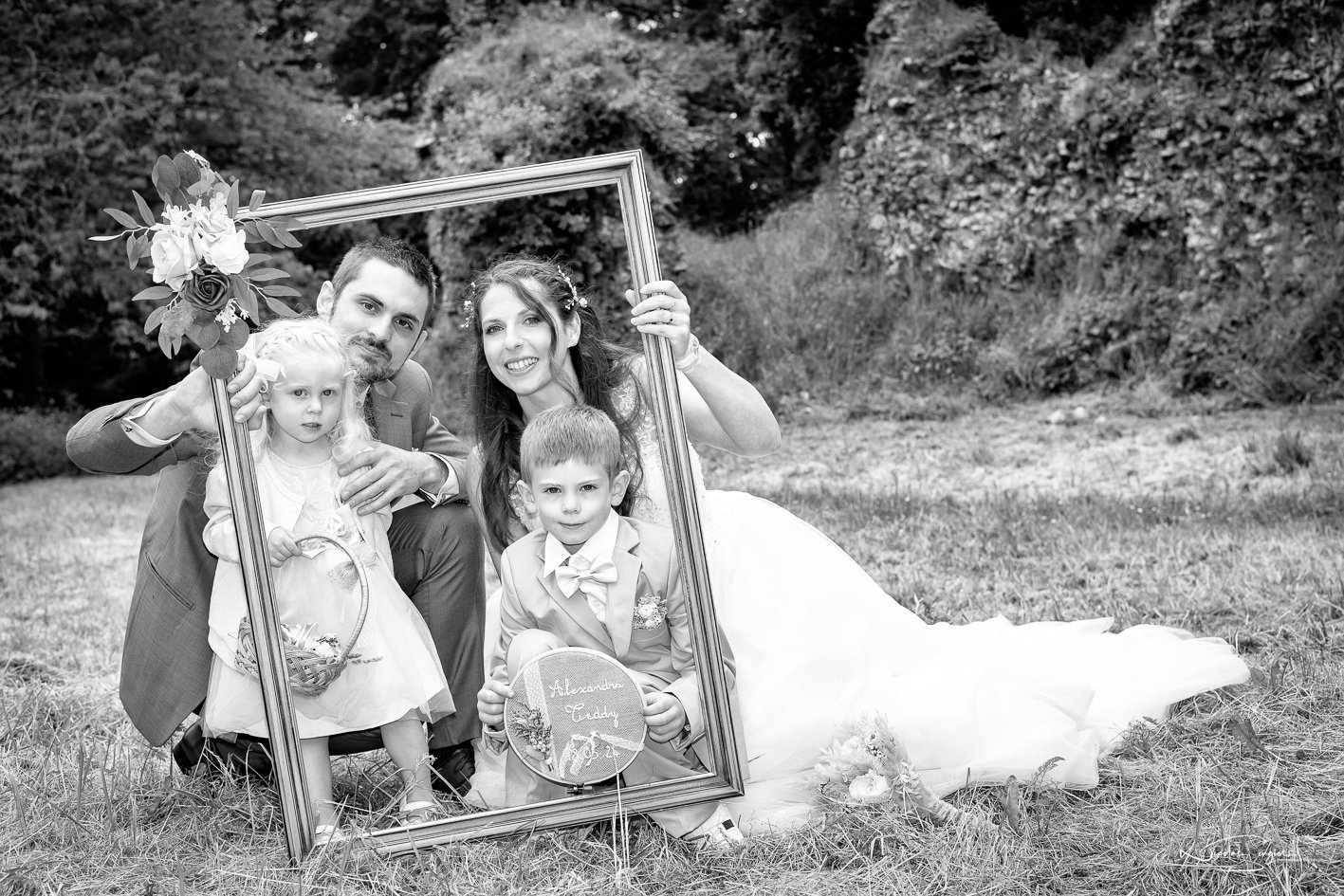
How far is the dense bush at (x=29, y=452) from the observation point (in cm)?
1462

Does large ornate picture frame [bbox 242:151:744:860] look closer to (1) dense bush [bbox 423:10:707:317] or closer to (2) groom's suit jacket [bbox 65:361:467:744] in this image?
(2) groom's suit jacket [bbox 65:361:467:744]

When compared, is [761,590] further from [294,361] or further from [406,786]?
[294,361]

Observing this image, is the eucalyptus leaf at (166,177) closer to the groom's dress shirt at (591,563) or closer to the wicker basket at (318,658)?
the wicker basket at (318,658)

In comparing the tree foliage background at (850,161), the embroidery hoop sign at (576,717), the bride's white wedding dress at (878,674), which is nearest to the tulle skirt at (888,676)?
the bride's white wedding dress at (878,674)

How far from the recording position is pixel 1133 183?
11.6 metres

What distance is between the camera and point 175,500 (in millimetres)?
3123

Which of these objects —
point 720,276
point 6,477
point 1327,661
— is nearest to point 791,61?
point 720,276

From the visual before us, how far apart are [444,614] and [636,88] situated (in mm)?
9522

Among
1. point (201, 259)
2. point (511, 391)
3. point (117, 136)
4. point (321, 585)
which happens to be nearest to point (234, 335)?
point (201, 259)

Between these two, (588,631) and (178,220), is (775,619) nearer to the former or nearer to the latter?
(588,631)

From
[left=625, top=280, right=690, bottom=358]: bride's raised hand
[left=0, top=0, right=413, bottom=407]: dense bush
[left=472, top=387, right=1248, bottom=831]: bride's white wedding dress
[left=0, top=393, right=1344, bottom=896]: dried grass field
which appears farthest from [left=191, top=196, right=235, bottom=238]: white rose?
[left=0, top=0, right=413, bottom=407]: dense bush

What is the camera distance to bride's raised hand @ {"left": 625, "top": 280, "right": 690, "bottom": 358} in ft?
8.84

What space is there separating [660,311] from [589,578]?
63 cm

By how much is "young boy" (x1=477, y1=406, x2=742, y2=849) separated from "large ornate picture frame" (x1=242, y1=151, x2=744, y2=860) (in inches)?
3.4
